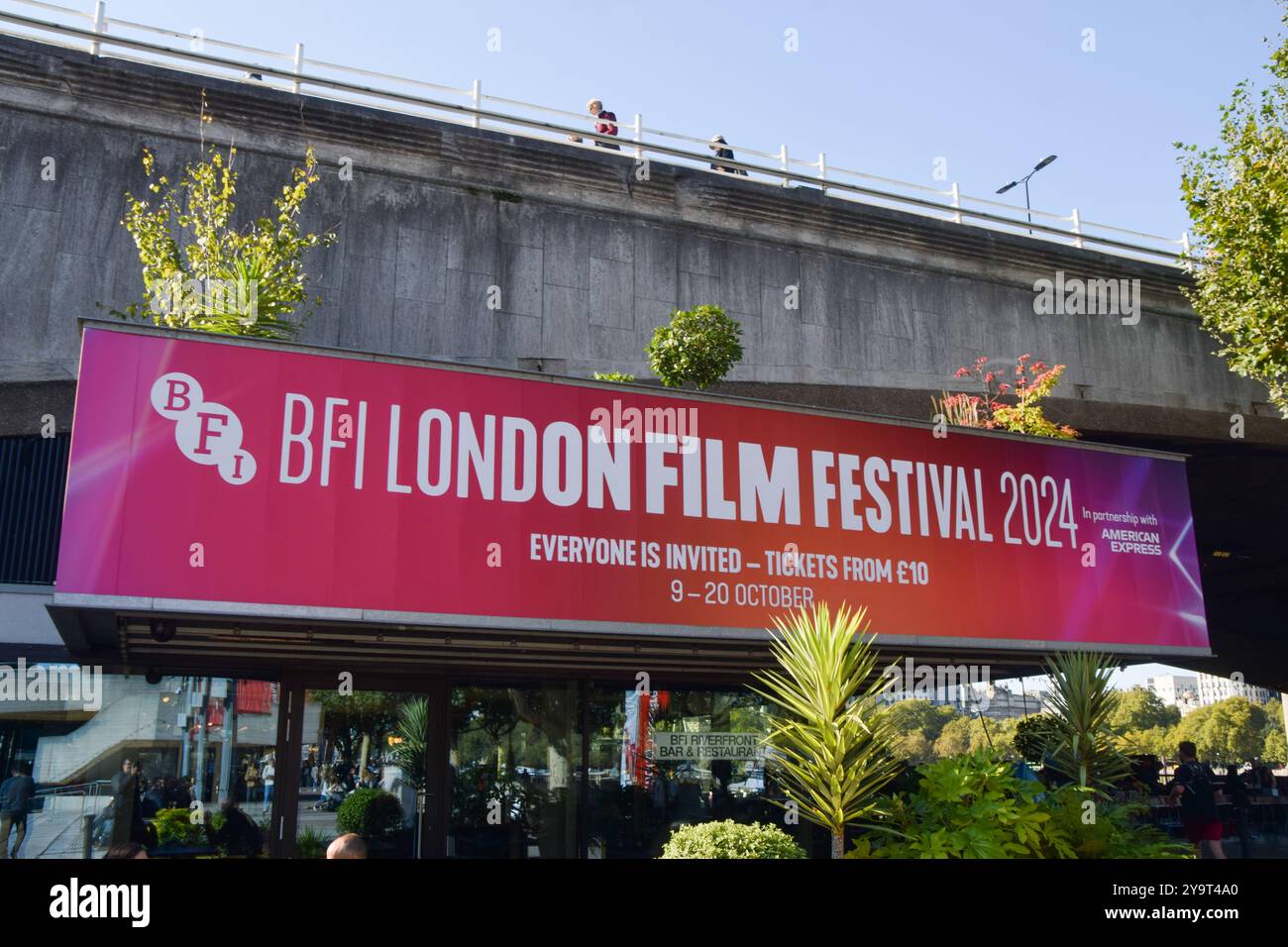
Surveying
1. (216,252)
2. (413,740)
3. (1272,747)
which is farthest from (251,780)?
(1272,747)

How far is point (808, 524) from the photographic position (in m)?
12.7

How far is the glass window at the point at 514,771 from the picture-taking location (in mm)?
13008

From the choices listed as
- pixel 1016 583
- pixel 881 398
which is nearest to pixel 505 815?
pixel 1016 583

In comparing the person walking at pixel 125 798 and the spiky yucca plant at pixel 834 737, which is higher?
the spiky yucca plant at pixel 834 737

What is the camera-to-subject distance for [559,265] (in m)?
15.7

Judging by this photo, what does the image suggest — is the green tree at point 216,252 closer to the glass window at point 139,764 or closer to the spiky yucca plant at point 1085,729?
the glass window at point 139,764

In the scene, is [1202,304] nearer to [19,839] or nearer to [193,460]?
[193,460]

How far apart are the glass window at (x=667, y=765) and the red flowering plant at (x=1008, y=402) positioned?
553 cm

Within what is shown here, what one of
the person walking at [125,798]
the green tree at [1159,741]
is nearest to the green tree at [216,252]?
the person walking at [125,798]

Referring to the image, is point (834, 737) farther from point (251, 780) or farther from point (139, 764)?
point (139, 764)

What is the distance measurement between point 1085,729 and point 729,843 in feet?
16.3

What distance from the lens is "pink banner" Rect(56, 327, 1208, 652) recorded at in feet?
32.3

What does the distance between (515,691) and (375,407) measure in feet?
15.1

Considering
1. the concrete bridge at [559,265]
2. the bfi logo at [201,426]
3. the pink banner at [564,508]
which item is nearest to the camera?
the pink banner at [564,508]
